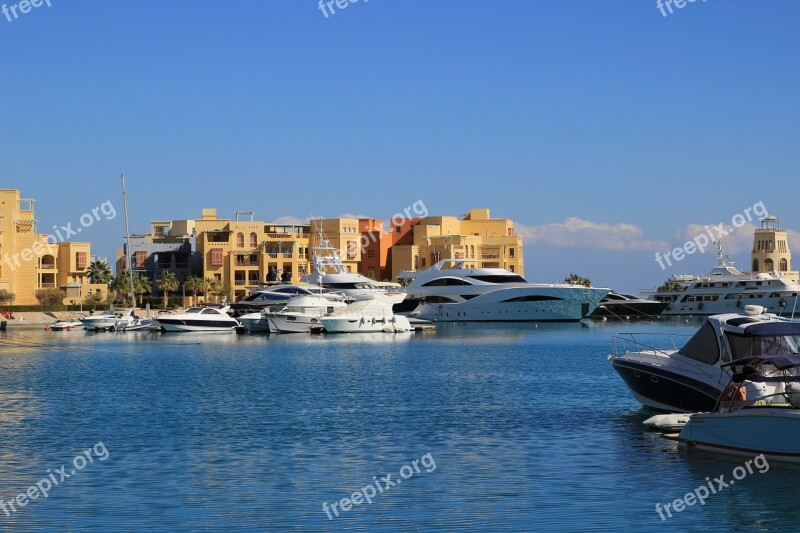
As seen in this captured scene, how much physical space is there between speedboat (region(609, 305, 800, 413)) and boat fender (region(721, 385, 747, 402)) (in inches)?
23.0

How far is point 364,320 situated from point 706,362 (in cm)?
5894

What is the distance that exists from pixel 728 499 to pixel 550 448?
19.1 feet

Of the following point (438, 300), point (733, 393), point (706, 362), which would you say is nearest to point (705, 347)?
point (706, 362)

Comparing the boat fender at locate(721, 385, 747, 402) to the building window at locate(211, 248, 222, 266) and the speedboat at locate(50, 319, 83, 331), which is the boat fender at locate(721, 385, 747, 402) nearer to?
the speedboat at locate(50, 319, 83, 331)

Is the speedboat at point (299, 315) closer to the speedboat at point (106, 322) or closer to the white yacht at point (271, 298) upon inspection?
the white yacht at point (271, 298)

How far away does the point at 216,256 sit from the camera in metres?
127

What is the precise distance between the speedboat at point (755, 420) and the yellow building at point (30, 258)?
94203 millimetres

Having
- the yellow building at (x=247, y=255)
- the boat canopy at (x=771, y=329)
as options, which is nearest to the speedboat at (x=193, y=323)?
the yellow building at (x=247, y=255)

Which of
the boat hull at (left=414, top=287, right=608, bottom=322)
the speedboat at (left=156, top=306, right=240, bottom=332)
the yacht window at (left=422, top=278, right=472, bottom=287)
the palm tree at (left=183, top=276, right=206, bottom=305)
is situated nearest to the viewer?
the speedboat at (left=156, top=306, right=240, bottom=332)

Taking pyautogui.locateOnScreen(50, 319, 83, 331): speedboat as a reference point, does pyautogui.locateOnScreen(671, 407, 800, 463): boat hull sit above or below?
below

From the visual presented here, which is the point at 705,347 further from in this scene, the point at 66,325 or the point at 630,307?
the point at 630,307

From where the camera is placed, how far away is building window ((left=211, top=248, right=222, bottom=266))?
127188 mm

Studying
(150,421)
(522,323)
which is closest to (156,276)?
(522,323)

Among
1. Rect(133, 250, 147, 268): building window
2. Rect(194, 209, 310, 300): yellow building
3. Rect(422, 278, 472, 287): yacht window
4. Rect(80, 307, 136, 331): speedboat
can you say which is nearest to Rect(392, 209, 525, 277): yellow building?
Rect(194, 209, 310, 300): yellow building
